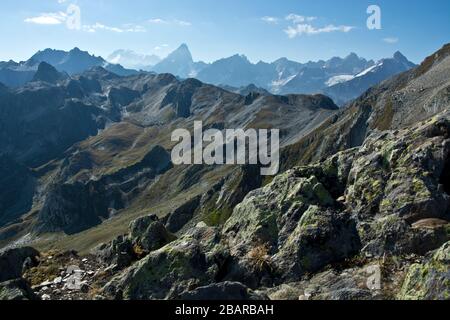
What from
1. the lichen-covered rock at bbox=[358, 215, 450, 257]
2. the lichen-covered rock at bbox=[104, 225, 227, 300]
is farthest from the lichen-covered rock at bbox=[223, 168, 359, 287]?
the lichen-covered rock at bbox=[104, 225, 227, 300]

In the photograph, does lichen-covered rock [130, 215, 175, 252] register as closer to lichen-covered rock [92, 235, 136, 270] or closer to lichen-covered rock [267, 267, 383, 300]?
lichen-covered rock [92, 235, 136, 270]

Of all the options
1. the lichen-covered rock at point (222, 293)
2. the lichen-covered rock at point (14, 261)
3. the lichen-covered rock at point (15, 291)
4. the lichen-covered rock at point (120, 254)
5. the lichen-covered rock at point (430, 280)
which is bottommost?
the lichen-covered rock at point (14, 261)

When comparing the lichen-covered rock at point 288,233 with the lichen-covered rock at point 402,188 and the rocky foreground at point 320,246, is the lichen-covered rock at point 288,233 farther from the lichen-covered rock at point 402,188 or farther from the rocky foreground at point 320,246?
the lichen-covered rock at point 402,188

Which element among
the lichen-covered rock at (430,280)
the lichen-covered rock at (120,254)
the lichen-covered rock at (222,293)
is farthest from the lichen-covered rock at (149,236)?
the lichen-covered rock at (430,280)

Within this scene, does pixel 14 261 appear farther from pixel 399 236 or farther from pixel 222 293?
pixel 399 236

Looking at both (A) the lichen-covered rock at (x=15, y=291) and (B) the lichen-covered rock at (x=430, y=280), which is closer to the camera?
(B) the lichen-covered rock at (x=430, y=280)

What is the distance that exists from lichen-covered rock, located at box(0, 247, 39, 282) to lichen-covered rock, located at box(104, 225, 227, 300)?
33.2 feet

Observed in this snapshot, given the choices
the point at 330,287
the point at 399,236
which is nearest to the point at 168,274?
the point at 330,287

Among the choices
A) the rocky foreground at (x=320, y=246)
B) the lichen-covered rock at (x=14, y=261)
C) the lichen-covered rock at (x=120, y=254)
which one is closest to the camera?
the rocky foreground at (x=320, y=246)

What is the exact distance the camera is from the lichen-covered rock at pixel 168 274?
19.8 metres

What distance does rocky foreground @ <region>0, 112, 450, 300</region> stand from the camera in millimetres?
17047

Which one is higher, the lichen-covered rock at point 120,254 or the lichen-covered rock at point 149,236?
the lichen-covered rock at point 149,236

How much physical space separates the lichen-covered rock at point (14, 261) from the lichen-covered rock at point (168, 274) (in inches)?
399
